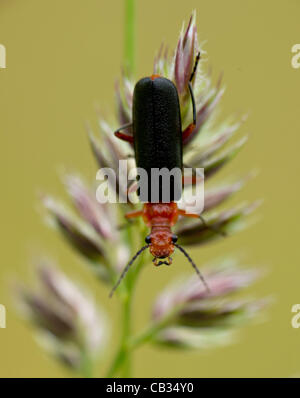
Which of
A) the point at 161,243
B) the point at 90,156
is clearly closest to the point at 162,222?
the point at 161,243

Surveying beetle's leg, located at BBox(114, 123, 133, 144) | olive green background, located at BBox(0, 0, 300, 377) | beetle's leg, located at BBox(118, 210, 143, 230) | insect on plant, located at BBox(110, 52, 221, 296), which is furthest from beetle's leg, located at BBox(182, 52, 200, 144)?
olive green background, located at BBox(0, 0, 300, 377)

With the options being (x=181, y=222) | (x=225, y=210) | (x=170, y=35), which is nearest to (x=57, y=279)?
(x=181, y=222)

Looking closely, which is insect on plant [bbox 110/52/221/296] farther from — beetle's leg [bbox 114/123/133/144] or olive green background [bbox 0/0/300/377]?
olive green background [bbox 0/0/300/377]

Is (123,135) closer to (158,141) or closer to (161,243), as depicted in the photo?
(158,141)

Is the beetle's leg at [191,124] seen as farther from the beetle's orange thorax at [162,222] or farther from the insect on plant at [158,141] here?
the beetle's orange thorax at [162,222]

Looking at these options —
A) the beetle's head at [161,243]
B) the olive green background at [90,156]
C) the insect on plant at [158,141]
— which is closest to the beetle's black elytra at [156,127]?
the insect on plant at [158,141]

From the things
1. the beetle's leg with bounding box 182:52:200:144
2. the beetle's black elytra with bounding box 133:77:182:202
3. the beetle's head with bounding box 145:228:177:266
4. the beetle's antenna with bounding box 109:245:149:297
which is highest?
the beetle's black elytra with bounding box 133:77:182:202

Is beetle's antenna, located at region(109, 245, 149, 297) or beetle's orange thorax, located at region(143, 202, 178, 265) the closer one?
beetle's antenna, located at region(109, 245, 149, 297)

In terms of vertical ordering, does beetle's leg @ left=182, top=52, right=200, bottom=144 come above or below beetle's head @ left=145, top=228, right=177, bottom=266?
above
